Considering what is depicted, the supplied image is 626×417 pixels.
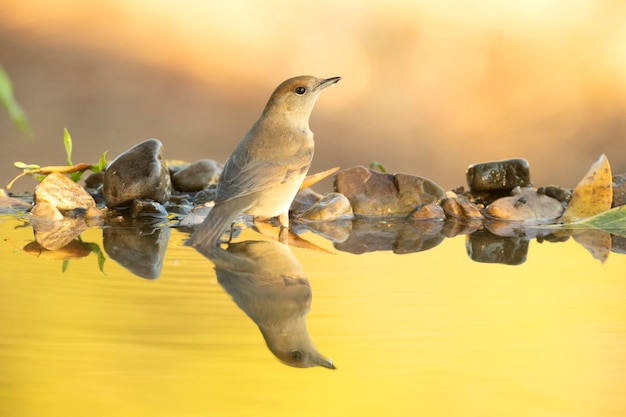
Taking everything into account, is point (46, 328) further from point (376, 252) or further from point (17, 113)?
point (376, 252)

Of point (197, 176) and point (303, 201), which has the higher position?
point (303, 201)

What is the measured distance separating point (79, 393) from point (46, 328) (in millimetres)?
405

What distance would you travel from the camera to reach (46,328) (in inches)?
50.8

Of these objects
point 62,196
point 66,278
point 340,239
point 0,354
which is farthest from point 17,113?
point 62,196

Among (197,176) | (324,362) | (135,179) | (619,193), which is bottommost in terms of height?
(197,176)

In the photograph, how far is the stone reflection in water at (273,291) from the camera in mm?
1179

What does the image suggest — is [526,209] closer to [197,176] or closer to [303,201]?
[303,201]

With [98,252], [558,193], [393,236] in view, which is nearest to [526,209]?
[558,193]

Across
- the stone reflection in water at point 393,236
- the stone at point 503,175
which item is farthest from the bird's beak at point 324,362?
the stone at point 503,175

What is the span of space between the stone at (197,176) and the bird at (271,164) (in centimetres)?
105

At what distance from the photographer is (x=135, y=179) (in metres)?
3.28

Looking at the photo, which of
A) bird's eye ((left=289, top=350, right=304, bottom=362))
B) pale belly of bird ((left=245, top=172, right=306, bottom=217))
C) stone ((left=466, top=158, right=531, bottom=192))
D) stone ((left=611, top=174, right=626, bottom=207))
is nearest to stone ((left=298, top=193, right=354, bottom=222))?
pale belly of bird ((left=245, top=172, right=306, bottom=217))

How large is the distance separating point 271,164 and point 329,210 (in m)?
0.69

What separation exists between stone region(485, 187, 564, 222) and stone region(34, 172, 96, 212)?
1.74 m
